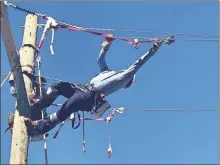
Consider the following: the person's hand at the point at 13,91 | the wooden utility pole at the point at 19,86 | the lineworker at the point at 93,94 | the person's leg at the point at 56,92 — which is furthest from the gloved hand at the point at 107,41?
the person's hand at the point at 13,91

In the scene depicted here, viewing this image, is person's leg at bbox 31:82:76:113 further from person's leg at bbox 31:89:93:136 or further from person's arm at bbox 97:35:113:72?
person's arm at bbox 97:35:113:72

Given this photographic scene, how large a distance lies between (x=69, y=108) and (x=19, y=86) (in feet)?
2.57

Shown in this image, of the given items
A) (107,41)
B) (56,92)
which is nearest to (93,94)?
(56,92)

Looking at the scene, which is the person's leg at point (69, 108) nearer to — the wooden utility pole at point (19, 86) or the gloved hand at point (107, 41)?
the wooden utility pole at point (19, 86)

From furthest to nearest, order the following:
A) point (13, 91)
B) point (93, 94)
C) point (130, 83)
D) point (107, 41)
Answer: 1. point (107, 41)
2. point (130, 83)
3. point (13, 91)
4. point (93, 94)

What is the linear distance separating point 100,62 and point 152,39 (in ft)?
2.75

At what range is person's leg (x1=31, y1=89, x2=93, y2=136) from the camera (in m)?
6.83

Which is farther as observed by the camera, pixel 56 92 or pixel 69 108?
pixel 56 92

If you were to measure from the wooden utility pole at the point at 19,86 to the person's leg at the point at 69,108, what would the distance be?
0.43 m

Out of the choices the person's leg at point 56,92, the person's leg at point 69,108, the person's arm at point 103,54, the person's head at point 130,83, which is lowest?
the person's leg at point 69,108

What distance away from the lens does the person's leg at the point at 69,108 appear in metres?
6.83

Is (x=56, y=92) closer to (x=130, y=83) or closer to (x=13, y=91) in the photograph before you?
(x=13, y=91)

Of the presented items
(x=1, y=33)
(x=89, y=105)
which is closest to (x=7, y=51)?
(x=1, y=33)

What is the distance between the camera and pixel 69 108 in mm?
6883
